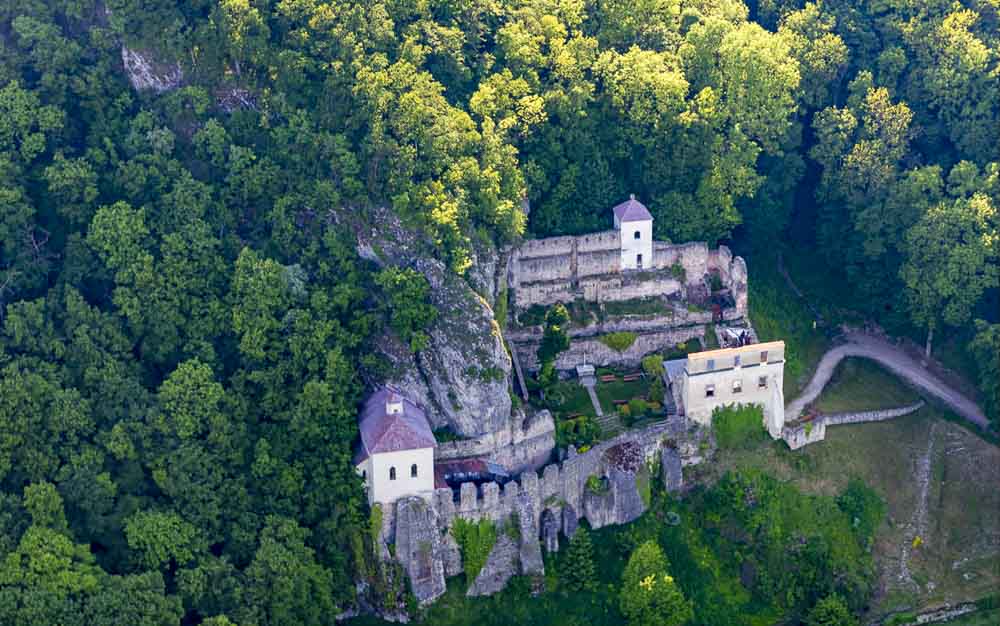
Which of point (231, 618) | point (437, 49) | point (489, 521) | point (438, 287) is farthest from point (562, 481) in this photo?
point (437, 49)

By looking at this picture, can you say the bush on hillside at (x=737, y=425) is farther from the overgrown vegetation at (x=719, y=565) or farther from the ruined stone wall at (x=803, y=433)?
the overgrown vegetation at (x=719, y=565)

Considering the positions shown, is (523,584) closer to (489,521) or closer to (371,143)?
(489,521)

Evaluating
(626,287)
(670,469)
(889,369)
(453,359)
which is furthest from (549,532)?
(889,369)

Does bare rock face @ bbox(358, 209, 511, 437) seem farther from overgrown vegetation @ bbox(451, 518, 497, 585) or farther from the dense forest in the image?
overgrown vegetation @ bbox(451, 518, 497, 585)

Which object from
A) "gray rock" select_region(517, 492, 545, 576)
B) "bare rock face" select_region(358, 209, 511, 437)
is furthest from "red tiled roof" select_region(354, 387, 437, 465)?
"gray rock" select_region(517, 492, 545, 576)

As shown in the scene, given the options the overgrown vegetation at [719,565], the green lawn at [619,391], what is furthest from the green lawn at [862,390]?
the green lawn at [619,391]

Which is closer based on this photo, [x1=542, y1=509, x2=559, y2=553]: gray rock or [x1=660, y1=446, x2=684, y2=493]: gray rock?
[x1=542, y1=509, x2=559, y2=553]: gray rock
